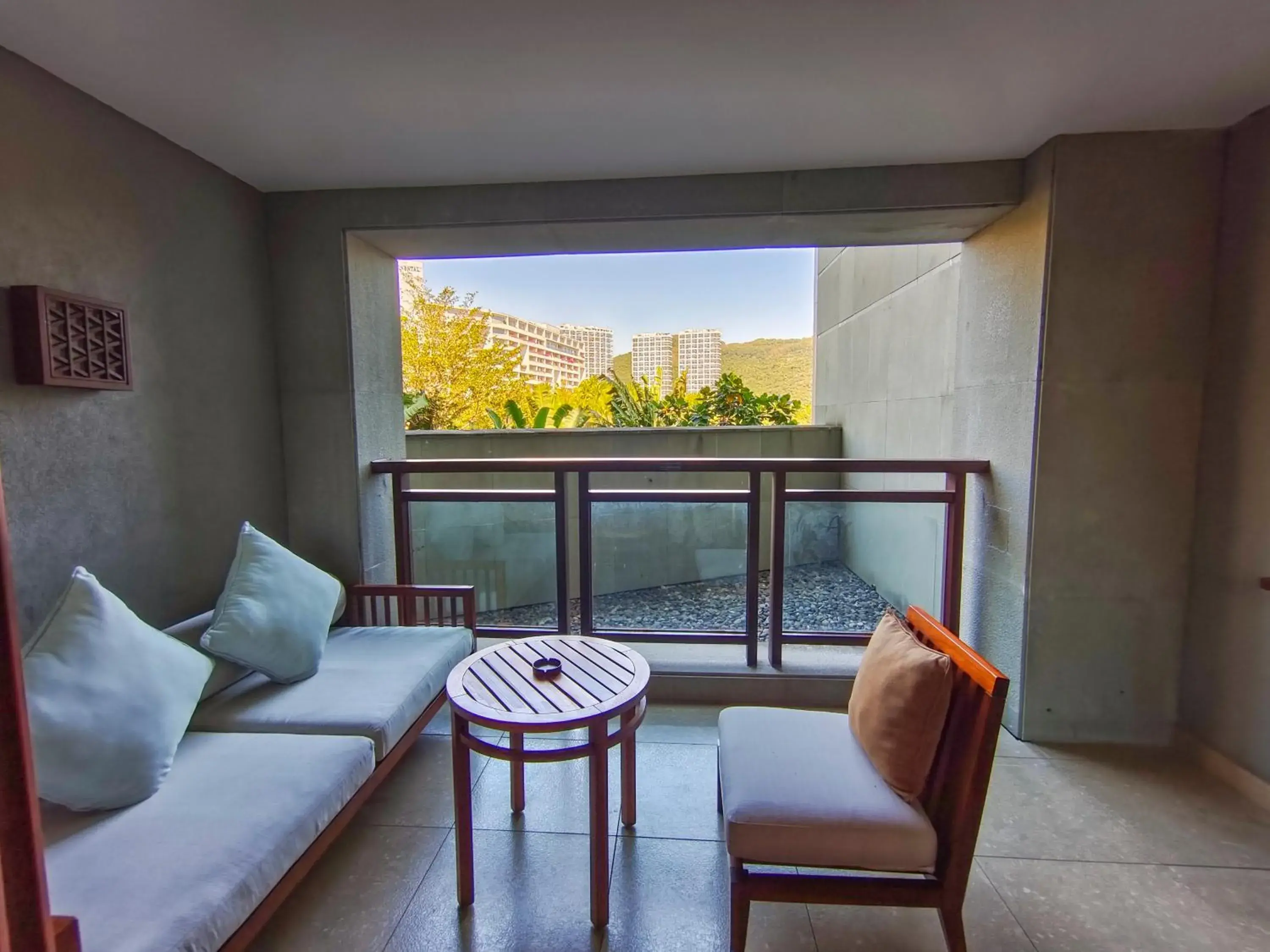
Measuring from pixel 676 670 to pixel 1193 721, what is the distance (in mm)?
2300

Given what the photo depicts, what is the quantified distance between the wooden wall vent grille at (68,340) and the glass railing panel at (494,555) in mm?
1453

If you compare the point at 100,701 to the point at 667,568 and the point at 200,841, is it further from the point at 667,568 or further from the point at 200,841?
the point at 667,568

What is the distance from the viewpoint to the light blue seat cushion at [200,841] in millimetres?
1295

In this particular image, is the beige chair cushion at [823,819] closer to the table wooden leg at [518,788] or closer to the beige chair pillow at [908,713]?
the beige chair pillow at [908,713]

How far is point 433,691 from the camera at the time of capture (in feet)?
8.23

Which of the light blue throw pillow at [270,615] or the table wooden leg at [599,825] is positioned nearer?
the table wooden leg at [599,825]

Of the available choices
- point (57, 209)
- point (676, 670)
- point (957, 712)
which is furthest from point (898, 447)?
point (57, 209)

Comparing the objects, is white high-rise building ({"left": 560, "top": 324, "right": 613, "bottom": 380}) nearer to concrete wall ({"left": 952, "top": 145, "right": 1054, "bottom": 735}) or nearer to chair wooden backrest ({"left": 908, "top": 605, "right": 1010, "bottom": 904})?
concrete wall ({"left": 952, "top": 145, "right": 1054, "bottom": 735})

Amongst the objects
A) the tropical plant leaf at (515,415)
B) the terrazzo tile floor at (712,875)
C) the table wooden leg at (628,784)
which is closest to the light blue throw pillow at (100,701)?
the terrazzo tile floor at (712,875)

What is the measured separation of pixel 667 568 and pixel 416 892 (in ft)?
6.32

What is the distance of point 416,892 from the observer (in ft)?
6.12

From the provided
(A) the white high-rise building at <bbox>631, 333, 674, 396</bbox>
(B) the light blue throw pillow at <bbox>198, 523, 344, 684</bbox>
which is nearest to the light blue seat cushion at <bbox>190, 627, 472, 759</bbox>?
(B) the light blue throw pillow at <bbox>198, 523, 344, 684</bbox>

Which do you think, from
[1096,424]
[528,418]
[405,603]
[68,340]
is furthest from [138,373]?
[528,418]

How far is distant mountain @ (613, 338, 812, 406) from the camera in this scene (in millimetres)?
8633
